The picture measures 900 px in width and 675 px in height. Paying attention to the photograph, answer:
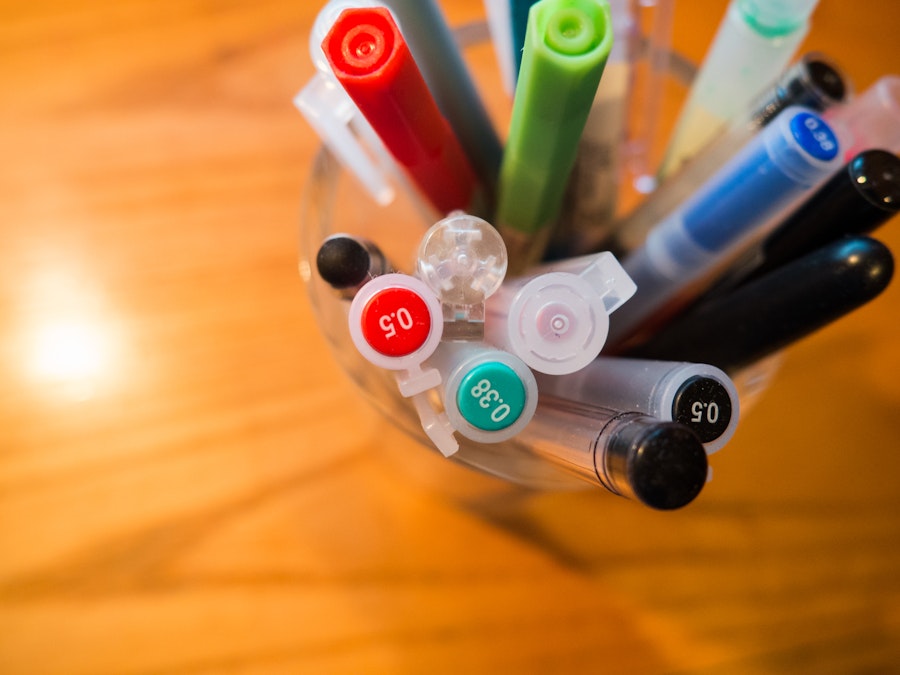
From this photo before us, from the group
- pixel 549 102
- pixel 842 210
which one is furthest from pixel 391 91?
pixel 842 210

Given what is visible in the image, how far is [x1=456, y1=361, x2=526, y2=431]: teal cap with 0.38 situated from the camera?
17cm

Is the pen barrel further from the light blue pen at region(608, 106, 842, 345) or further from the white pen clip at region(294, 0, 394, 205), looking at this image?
the white pen clip at region(294, 0, 394, 205)

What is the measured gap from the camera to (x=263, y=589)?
0.28 metres

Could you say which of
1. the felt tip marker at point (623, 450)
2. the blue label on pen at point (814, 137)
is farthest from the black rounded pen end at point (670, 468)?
the blue label on pen at point (814, 137)

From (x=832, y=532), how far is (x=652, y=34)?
235 mm

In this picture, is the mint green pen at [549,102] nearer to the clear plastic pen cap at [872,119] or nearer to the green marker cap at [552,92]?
the green marker cap at [552,92]

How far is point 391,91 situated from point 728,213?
12 centimetres

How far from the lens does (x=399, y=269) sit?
0.24 metres

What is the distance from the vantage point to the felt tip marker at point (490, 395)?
0.57 ft

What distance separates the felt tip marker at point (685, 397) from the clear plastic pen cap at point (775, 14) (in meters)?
0.13

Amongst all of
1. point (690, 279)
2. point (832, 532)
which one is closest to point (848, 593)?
point (832, 532)

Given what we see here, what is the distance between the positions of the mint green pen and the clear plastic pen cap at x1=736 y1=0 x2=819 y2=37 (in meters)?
0.09

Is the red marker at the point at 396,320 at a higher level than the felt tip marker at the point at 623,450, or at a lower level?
higher

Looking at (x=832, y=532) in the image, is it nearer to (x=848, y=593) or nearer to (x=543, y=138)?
(x=848, y=593)
